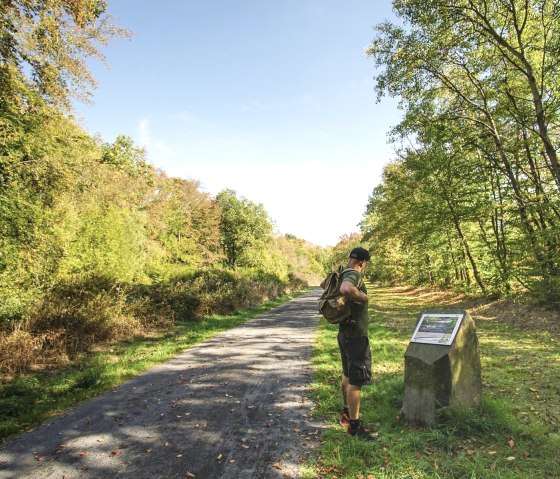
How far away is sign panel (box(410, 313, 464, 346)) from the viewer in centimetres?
425

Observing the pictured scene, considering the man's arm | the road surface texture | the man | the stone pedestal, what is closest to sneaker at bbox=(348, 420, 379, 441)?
the man

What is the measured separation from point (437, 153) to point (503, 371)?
471 inches

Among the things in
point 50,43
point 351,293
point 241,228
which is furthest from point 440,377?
point 241,228

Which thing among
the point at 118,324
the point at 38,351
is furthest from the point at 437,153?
the point at 38,351

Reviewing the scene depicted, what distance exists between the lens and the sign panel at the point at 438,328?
4.25 metres

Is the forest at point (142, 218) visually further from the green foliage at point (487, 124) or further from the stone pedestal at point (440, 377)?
the stone pedestal at point (440, 377)

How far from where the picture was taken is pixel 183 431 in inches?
167

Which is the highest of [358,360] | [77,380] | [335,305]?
[335,305]

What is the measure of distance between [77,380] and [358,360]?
5.32 m

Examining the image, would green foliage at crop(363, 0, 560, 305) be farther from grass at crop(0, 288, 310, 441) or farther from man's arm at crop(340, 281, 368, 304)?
grass at crop(0, 288, 310, 441)

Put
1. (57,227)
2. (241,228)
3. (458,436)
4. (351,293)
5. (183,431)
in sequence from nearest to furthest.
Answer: (458,436)
(351,293)
(183,431)
(57,227)
(241,228)

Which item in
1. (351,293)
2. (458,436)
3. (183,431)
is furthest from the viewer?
(183,431)

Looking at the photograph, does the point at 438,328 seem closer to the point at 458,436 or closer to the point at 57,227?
the point at 458,436

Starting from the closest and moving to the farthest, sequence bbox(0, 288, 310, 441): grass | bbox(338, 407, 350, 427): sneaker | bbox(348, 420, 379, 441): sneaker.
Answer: bbox(348, 420, 379, 441): sneaker < bbox(338, 407, 350, 427): sneaker < bbox(0, 288, 310, 441): grass
